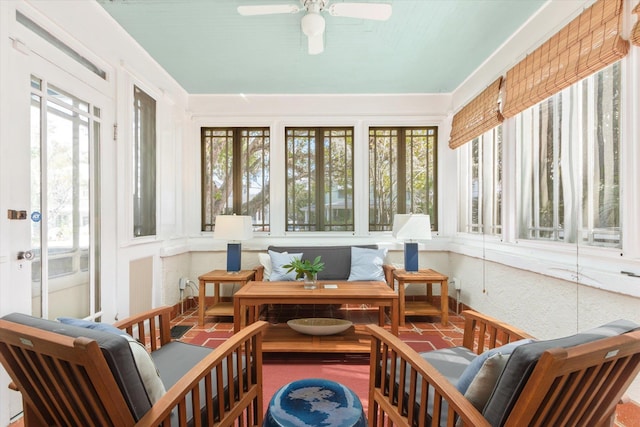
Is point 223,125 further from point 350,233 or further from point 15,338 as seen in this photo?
point 15,338

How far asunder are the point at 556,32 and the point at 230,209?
12.5 ft

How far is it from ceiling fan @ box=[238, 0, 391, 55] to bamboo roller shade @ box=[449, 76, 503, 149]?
62.5 inches

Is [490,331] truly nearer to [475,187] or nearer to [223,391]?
[223,391]

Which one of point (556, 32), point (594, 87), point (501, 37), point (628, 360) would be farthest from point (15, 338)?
point (501, 37)

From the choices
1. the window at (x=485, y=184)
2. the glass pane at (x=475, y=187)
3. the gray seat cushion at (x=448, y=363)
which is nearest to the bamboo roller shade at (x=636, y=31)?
the window at (x=485, y=184)

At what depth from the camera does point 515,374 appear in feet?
3.06

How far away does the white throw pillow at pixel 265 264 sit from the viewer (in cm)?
385

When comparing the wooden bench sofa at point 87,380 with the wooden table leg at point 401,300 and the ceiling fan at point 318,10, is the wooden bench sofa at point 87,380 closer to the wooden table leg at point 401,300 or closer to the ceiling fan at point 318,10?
the ceiling fan at point 318,10

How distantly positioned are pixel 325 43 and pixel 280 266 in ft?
7.85

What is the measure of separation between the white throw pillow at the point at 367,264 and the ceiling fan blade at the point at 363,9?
8.36 feet

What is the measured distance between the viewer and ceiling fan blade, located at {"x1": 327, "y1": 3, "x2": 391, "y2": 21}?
2.04 meters

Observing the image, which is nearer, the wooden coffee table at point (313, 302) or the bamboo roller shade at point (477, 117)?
the wooden coffee table at point (313, 302)

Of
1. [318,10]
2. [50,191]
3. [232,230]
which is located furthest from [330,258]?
[50,191]

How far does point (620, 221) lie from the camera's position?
1944 mm
